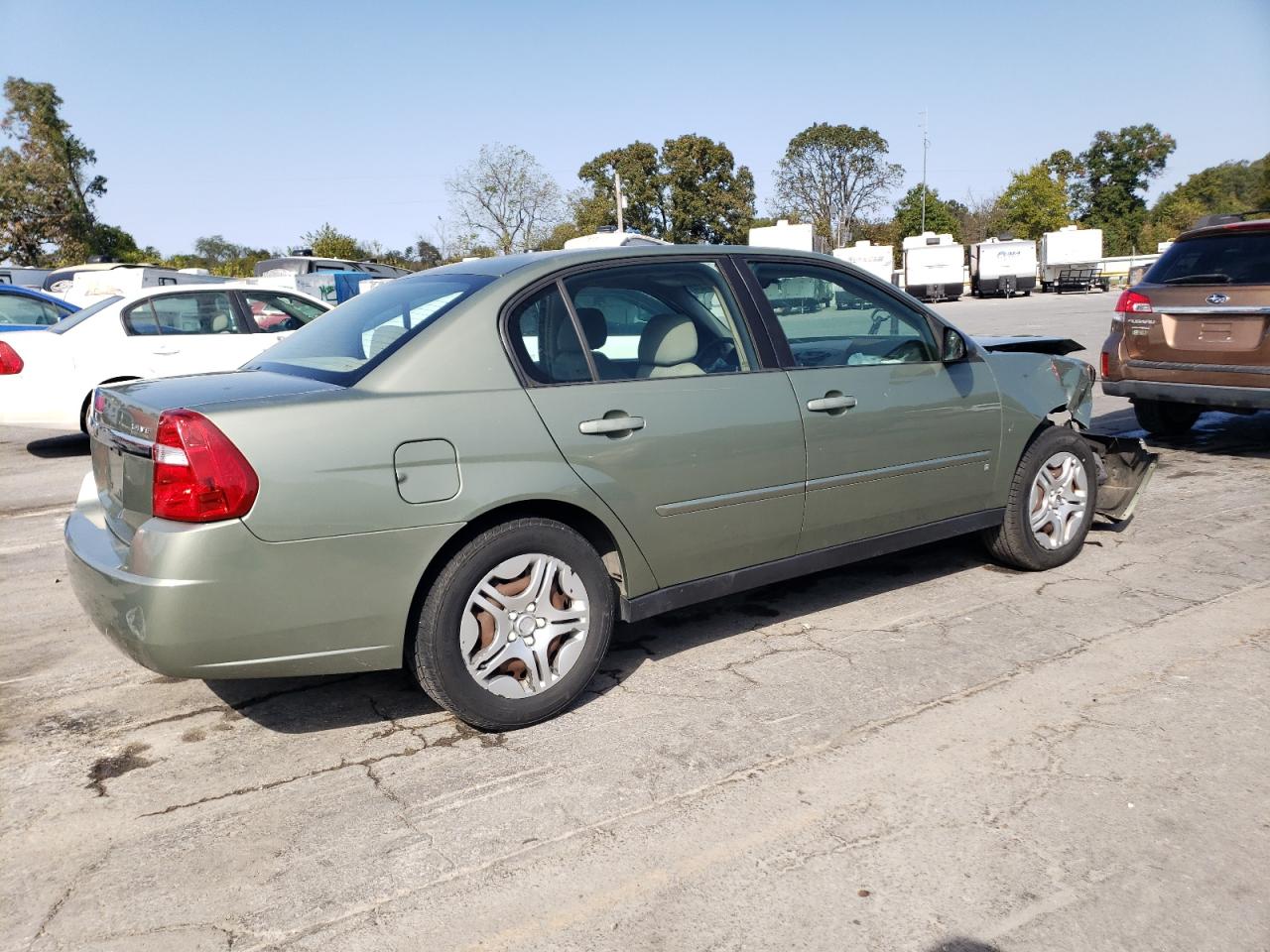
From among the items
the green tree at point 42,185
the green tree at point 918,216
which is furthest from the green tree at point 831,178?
the green tree at point 42,185

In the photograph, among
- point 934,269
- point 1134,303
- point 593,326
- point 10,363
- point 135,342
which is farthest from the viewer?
point 934,269

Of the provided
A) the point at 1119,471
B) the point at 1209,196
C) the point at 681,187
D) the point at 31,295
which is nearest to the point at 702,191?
the point at 681,187

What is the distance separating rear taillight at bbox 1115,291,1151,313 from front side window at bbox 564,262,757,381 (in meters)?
4.93

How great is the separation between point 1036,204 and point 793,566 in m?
71.0

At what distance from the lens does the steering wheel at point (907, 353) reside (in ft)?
14.5

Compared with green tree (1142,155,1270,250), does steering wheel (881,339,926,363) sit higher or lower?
lower

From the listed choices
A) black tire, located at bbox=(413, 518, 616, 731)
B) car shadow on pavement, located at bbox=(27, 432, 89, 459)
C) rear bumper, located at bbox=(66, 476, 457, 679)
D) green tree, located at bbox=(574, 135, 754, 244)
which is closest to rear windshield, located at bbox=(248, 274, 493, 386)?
rear bumper, located at bbox=(66, 476, 457, 679)

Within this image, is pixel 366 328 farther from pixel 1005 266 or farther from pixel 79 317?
pixel 1005 266

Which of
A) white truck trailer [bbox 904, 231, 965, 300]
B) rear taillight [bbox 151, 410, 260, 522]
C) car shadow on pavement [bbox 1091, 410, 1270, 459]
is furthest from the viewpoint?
white truck trailer [bbox 904, 231, 965, 300]

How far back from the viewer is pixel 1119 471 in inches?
218

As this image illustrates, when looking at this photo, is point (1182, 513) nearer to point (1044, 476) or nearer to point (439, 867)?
point (1044, 476)

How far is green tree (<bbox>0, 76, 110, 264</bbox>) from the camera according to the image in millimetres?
45469

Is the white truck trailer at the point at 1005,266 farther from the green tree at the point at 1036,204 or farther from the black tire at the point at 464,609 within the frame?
the black tire at the point at 464,609

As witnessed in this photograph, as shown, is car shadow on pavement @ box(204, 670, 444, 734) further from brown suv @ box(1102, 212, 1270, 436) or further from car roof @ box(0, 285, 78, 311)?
car roof @ box(0, 285, 78, 311)
